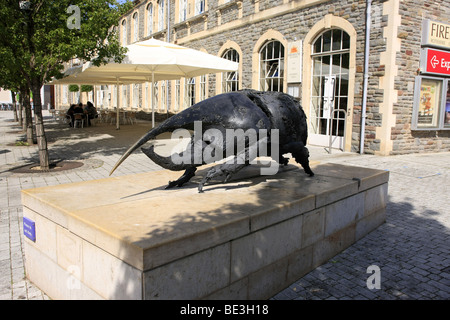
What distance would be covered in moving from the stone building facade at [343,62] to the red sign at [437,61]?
187 mm

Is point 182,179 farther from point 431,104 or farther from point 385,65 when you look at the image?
point 431,104

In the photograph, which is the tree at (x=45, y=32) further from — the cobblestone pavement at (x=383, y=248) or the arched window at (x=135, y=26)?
the arched window at (x=135, y=26)

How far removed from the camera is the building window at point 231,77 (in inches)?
653

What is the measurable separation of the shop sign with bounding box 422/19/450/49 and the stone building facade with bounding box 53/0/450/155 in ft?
0.20

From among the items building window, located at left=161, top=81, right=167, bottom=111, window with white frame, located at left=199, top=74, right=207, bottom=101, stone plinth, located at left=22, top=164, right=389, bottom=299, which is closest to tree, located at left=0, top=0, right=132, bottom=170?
stone plinth, located at left=22, top=164, right=389, bottom=299

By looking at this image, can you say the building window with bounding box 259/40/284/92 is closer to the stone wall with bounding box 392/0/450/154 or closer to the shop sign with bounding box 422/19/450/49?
the stone wall with bounding box 392/0/450/154

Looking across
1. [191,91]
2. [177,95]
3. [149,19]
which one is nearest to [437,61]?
[191,91]

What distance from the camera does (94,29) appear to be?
7.93m

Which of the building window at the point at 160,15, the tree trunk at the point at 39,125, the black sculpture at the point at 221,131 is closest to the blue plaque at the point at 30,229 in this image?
the black sculpture at the point at 221,131

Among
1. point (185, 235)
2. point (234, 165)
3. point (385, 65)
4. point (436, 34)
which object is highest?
point (436, 34)

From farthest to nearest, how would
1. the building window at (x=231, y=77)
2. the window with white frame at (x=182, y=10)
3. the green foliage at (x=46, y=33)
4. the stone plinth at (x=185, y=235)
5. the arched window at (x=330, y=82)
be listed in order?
the window with white frame at (x=182, y=10)
the building window at (x=231, y=77)
the arched window at (x=330, y=82)
the green foliage at (x=46, y=33)
the stone plinth at (x=185, y=235)

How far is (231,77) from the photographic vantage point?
55.8 ft

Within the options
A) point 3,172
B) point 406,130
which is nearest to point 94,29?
point 3,172

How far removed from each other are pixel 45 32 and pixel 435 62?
1078 cm
